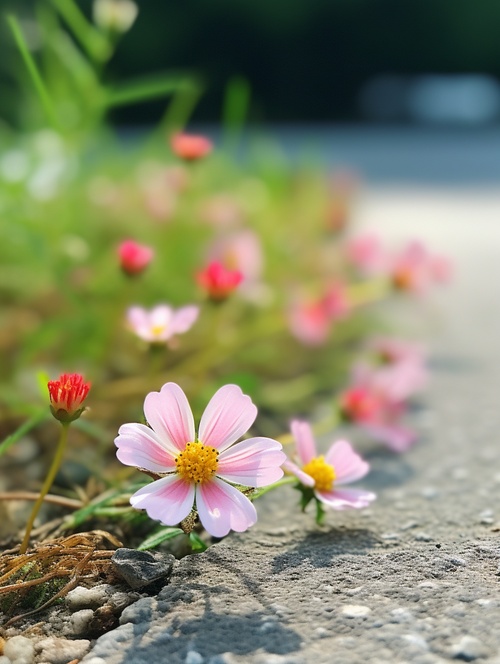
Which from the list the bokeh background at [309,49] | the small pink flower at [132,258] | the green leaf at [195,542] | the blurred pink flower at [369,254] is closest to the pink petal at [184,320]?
the small pink flower at [132,258]

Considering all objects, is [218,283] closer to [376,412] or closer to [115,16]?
[376,412]

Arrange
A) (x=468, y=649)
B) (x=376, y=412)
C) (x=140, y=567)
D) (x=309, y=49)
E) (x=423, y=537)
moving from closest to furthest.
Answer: (x=468, y=649) < (x=140, y=567) < (x=423, y=537) < (x=376, y=412) < (x=309, y=49)

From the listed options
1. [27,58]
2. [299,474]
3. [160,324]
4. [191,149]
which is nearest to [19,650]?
[299,474]

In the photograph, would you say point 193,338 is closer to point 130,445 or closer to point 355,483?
point 355,483

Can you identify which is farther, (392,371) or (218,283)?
(392,371)

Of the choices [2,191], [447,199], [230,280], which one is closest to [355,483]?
[230,280]

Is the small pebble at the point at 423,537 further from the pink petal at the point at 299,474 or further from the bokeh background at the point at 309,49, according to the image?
the bokeh background at the point at 309,49

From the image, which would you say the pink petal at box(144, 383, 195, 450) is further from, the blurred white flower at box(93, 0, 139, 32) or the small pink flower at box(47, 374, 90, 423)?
the blurred white flower at box(93, 0, 139, 32)
